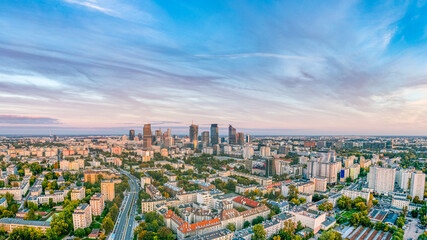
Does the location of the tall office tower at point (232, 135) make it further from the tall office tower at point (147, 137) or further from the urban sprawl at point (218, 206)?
the urban sprawl at point (218, 206)

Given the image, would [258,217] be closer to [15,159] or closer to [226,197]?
[226,197]

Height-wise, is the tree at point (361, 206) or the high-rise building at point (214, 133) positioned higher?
the high-rise building at point (214, 133)

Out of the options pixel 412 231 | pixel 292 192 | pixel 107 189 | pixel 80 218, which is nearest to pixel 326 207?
pixel 292 192

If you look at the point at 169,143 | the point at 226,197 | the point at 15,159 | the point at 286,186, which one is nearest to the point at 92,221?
the point at 226,197

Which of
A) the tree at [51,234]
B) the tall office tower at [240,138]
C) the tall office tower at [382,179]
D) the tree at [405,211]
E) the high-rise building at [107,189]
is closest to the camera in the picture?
the tree at [51,234]

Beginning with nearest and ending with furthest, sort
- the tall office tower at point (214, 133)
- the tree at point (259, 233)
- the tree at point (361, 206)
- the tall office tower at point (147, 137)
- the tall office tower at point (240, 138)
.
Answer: the tree at point (259, 233), the tree at point (361, 206), the tall office tower at point (147, 137), the tall office tower at point (240, 138), the tall office tower at point (214, 133)

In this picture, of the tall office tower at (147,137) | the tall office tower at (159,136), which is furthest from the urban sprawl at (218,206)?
the tall office tower at (159,136)

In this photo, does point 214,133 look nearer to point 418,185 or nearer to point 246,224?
point 418,185
